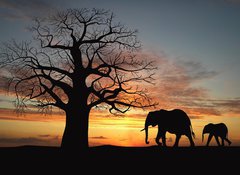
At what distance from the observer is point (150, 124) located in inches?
944

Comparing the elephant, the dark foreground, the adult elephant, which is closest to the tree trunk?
the dark foreground

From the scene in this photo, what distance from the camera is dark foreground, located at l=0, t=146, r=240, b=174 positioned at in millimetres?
14523

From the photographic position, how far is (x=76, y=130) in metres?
19.9

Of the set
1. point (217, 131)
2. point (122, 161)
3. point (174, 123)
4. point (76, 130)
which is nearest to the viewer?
point (122, 161)

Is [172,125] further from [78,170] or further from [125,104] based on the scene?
[78,170]

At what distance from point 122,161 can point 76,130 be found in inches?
177

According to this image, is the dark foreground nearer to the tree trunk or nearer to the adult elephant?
the tree trunk

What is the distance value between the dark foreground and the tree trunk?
0.44 metres

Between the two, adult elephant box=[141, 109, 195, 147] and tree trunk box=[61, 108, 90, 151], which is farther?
adult elephant box=[141, 109, 195, 147]

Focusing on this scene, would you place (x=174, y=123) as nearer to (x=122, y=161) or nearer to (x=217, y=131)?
(x=217, y=131)

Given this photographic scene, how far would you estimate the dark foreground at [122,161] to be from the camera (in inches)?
572

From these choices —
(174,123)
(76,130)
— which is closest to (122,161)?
(76,130)

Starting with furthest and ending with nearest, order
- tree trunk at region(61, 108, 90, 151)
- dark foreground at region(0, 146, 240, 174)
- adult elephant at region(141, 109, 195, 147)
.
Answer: adult elephant at region(141, 109, 195, 147), tree trunk at region(61, 108, 90, 151), dark foreground at region(0, 146, 240, 174)

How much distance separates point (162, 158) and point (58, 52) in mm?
8668
